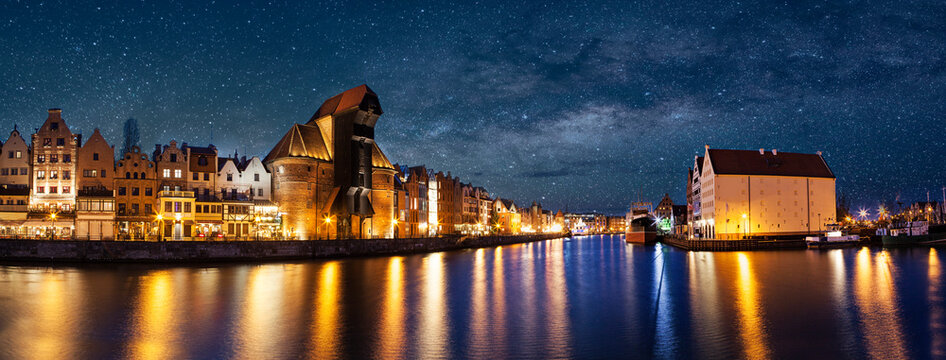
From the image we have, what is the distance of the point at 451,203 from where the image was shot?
11000 centimetres

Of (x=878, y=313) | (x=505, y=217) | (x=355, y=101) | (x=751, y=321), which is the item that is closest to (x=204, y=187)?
(x=355, y=101)

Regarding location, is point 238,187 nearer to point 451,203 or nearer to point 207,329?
point 207,329

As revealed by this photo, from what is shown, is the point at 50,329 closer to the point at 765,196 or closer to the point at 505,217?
the point at 765,196

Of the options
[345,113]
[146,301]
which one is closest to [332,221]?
[345,113]

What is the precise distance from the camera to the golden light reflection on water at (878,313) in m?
17.3

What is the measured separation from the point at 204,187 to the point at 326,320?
150 ft

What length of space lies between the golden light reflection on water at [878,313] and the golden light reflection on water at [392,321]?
14.3m

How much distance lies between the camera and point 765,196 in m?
76.7

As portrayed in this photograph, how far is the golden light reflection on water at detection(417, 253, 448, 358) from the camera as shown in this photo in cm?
1692

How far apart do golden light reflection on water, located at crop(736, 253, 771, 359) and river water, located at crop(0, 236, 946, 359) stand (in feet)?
0.27

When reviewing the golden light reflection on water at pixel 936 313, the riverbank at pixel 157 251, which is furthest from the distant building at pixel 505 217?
the golden light reflection on water at pixel 936 313

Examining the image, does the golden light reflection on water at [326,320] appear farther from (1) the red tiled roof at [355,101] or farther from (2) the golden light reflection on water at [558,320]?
(1) the red tiled roof at [355,101]

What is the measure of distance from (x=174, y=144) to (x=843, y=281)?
62.9 meters

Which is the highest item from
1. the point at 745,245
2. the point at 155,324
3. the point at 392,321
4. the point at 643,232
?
the point at 155,324
